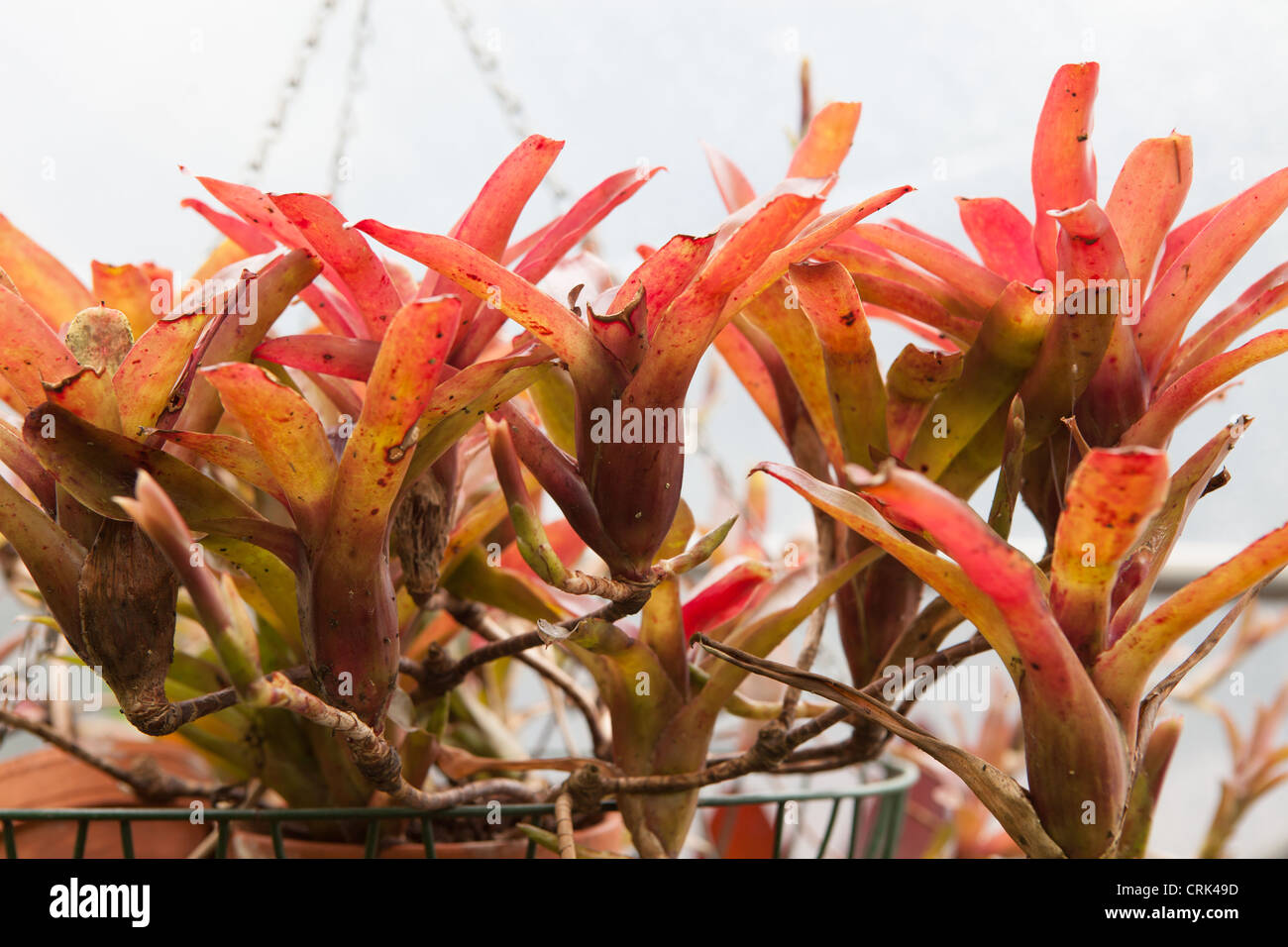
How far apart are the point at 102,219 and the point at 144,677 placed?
1584mm

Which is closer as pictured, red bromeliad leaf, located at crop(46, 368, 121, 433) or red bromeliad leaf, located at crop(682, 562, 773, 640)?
red bromeliad leaf, located at crop(46, 368, 121, 433)

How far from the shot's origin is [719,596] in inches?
21.4

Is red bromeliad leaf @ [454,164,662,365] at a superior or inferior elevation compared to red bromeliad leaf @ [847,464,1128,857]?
superior

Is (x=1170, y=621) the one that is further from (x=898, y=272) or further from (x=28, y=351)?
(x=28, y=351)

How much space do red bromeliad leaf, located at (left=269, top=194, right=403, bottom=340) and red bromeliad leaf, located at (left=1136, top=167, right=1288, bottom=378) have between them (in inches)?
14.4

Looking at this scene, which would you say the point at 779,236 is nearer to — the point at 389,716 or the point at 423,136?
the point at 389,716

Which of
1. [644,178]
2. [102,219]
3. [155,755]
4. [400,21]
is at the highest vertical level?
[400,21]

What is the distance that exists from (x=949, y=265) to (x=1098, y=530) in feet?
0.61

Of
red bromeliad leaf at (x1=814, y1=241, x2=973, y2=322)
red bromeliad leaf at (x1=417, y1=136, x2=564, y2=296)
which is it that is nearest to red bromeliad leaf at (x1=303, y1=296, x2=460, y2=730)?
red bromeliad leaf at (x1=417, y1=136, x2=564, y2=296)

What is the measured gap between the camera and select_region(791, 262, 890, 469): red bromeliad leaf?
40 cm

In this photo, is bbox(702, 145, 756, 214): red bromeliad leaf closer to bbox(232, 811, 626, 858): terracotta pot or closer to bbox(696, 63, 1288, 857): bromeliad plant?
bbox(696, 63, 1288, 857): bromeliad plant

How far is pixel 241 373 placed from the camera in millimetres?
323
